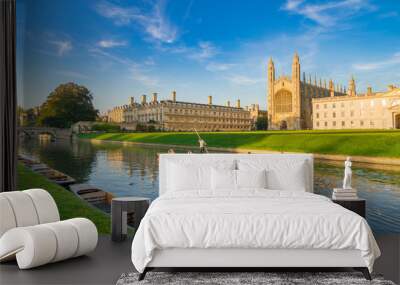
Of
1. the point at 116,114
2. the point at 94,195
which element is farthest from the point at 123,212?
the point at 116,114

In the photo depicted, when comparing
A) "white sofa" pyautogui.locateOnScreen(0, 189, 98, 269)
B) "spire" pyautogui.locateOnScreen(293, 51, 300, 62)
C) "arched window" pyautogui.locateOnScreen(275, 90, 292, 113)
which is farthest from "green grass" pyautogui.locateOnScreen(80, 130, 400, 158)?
"white sofa" pyautogui.locateOnScreen(0, 189, 98, 269)

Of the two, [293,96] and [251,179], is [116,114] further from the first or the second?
[251,179]

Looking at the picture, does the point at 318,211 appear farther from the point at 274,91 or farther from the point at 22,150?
the point at 22,150

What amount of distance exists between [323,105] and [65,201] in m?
4.17

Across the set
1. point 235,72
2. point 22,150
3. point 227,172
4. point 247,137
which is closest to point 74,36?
point 22,150

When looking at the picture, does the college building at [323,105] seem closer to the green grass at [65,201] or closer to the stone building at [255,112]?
the stone building at [255,112]

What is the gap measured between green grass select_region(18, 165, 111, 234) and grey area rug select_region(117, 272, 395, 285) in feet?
9.47

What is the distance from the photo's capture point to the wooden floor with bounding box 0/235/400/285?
12.7 feet

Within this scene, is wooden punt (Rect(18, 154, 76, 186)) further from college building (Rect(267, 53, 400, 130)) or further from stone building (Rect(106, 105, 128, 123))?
college building (Rect(267, 53, 400, 130))

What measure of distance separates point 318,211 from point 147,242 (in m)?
1.43

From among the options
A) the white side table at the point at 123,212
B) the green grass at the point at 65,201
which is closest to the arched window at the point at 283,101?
the white side table at the point at 123,212

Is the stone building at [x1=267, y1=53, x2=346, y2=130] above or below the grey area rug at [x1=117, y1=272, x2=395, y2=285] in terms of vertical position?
above

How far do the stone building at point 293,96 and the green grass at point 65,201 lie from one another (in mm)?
2895

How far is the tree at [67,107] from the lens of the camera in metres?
7.38
